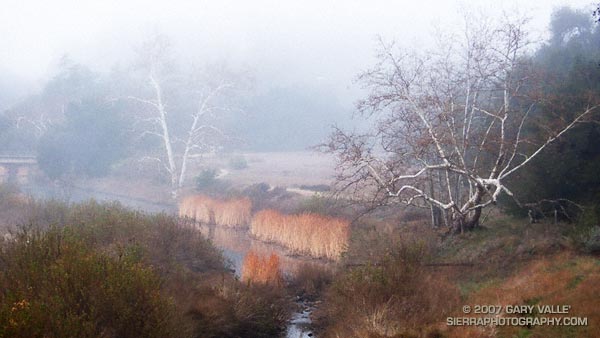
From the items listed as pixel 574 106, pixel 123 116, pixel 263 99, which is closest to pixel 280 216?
pixel 574 106

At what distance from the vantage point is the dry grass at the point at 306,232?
20.1 meters

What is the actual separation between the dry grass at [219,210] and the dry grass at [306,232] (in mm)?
3343

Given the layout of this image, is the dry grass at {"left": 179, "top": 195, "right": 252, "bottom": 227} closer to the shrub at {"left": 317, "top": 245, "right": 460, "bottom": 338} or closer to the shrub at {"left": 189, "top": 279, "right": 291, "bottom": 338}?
the shrub at {"left": 189, "top": 279, "right": 291, "bottom": 338}

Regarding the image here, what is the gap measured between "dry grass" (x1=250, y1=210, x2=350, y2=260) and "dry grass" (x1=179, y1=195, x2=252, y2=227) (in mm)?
3343

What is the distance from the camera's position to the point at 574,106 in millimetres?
15398

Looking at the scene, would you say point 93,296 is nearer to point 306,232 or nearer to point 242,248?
point 306,232

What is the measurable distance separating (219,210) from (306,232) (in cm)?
933

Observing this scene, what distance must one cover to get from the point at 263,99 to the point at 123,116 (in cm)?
3767

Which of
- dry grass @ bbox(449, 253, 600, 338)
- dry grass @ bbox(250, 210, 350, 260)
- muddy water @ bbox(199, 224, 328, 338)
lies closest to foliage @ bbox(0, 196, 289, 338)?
muddy water @ bbox(199, 224, 328, 338)

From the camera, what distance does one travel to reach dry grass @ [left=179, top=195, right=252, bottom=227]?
28.5 meters

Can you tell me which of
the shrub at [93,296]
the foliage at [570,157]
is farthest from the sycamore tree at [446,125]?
the shrub at [93,296]

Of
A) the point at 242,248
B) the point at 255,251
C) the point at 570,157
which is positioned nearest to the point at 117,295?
the point at 570,157

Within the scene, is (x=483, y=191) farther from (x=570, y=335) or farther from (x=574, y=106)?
(x=570, y=335)

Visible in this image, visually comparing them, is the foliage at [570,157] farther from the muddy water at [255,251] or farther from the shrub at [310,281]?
the muddy water at [255,251]
